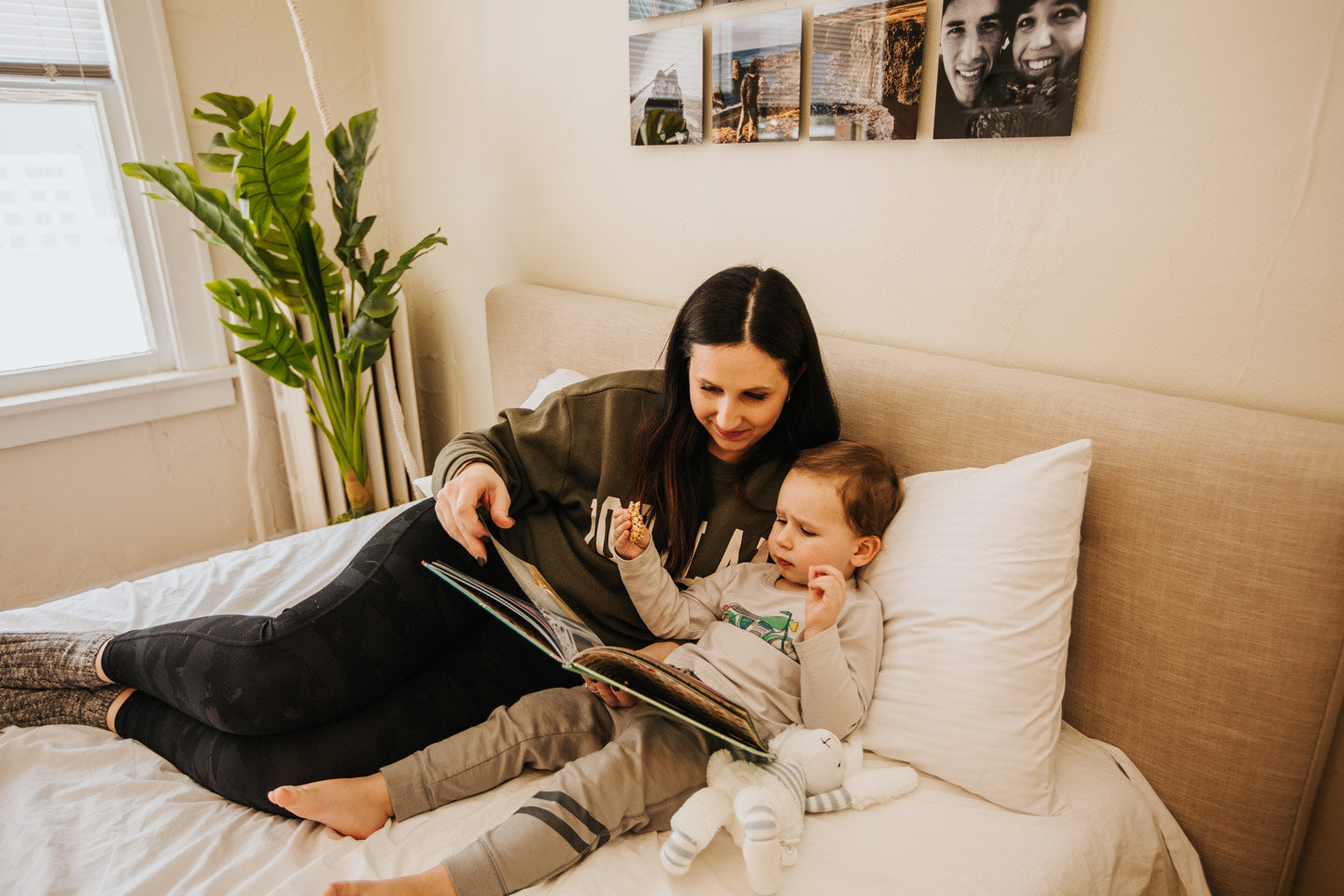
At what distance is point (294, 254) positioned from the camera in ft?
6.31

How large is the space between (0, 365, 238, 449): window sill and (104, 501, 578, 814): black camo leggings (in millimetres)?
1223

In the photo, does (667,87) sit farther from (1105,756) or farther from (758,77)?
(1105,756)

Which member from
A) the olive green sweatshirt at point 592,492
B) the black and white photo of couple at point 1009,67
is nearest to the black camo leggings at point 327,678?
the olive green sweatshirt at point 592,492

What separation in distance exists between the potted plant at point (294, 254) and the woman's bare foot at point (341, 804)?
3.98 feet

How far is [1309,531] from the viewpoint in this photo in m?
0.88

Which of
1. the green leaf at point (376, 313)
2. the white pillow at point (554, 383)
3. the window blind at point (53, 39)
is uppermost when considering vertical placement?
the window blind at point (53, 39)

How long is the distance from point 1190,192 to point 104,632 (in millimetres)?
1658

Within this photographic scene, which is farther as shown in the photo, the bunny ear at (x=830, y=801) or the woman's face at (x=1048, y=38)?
the woman's face at (x=1048, y=38)

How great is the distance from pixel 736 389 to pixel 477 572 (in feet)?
1.66

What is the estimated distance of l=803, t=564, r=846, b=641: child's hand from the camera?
961mm

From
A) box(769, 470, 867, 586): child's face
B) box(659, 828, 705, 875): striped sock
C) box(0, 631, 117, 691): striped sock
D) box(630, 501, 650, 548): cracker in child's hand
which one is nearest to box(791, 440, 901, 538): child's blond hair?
box(769, 470, 867, 586): child's face

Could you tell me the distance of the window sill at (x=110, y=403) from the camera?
2031 millimetres

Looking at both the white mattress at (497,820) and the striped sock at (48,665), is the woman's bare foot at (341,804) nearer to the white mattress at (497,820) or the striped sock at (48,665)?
the white mattress at (497,820)

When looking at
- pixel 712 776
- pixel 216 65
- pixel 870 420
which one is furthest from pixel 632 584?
pixel 216 65
